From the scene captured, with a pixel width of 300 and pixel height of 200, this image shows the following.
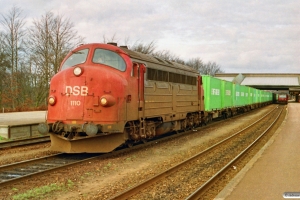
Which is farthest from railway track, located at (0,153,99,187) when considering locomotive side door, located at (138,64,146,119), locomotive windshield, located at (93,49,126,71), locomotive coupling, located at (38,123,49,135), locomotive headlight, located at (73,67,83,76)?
locomotive windshield, located at (93,49,126,71)

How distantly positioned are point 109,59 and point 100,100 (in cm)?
161

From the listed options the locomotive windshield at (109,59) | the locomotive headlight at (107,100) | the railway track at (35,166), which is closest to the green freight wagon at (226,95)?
the locomotive windshield at (109,59)

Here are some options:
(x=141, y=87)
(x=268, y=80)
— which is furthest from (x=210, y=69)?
(x=141, y=87)

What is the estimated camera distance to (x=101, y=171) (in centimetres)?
863

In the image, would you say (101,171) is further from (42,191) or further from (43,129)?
(43,129)

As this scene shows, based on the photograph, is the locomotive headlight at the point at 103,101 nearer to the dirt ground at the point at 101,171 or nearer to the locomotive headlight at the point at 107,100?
the locomotive headlight at the point at 107,100

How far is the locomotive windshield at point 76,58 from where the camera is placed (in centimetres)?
1066

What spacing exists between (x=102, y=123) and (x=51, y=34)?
92.5 ft

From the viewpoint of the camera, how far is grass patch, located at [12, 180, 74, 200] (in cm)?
630

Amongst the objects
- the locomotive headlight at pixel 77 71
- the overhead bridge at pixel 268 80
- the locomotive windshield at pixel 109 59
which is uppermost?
the overhead bridge at pixel 268 80

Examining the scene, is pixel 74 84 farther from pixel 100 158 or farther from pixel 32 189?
pixel 32 189

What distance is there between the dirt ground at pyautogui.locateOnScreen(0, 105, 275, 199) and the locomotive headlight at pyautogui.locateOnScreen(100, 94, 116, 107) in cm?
176

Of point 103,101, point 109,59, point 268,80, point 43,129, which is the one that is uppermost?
point 268,80

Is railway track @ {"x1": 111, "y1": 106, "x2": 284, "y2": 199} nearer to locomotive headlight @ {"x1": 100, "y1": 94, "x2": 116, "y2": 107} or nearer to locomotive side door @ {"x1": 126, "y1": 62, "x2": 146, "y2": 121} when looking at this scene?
locomotive side door @ {"x1": 126, "y1": 62, "x2": 146, "y2": 121}
